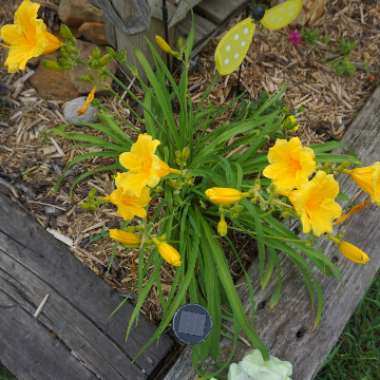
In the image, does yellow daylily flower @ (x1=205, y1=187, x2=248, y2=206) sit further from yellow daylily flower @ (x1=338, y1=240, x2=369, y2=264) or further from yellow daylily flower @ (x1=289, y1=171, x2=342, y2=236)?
yellow daylily flower @ (x1=338, y1=240, x2=369, y2=264)

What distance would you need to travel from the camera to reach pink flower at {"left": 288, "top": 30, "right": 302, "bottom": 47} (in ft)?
9.00

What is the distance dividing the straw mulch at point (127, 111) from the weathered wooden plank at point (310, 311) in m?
0.42

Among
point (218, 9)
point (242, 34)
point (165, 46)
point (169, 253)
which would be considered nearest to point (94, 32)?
point (218, 9)

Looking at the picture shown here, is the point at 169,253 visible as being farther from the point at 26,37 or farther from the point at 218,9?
the point at 218,9

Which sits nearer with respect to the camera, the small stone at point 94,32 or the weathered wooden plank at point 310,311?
the weathered wooden plank at point 310,311

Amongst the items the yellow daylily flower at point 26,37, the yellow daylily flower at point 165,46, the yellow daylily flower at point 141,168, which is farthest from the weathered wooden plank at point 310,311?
the yellow daylily flower at point 26,37

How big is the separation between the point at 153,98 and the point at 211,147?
40 centimetres

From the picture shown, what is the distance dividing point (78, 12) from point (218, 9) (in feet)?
2.43

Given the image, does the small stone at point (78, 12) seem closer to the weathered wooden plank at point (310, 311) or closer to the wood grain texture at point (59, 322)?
the wood grain texture at point (59, 322)

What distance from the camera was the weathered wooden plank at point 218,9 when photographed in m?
2.68

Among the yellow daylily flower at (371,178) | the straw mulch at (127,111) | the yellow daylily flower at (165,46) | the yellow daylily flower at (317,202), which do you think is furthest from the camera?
the straw mulch at (127,111)

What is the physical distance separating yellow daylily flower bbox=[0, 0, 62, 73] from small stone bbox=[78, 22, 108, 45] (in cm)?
90

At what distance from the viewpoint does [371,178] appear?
163 cm

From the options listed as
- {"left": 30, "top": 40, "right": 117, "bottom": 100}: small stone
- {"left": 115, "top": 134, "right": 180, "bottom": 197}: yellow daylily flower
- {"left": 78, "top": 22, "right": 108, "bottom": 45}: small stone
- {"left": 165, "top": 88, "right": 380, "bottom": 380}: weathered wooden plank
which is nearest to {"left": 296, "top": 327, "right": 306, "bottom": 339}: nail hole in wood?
{"left": 165, "top": 88, "right": 380, "bottom": 380}: weathered wooden plank
